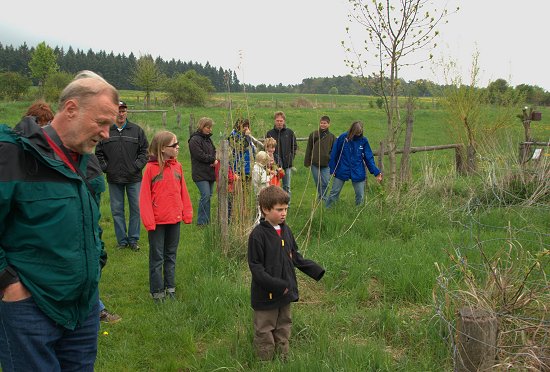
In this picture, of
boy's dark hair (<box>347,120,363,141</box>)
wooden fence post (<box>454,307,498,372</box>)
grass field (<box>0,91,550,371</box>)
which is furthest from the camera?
boy's dark hair (<box>347,120,363,141</box>)

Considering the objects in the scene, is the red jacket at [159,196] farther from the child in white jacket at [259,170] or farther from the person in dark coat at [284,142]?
the person in dark coat at [284,142]

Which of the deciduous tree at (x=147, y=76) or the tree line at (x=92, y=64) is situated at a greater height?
the tree line at (x=92, y=64)

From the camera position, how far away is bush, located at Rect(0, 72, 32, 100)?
40.6 metres

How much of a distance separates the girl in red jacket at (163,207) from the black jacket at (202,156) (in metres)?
2.62

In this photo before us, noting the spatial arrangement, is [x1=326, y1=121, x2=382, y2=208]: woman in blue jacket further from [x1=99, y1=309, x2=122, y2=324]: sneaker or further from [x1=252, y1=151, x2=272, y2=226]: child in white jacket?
[x1=99, y1=309, x2=122, y2=324]: sneaker

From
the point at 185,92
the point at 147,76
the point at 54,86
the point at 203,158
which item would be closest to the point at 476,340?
the point at 203,158

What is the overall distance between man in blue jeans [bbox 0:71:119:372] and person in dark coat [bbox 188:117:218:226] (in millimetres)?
5291

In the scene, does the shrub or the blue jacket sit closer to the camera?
the blue jacket

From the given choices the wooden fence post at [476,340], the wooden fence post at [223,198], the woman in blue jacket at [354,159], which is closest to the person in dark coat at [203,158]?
the wooden fence post at [223,198]

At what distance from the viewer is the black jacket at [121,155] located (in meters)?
6.67

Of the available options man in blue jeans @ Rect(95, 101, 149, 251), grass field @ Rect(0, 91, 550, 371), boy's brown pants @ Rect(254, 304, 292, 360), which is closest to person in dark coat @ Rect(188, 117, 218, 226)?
grass field @ Rect(0, 91, 550, 371)

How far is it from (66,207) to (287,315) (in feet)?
6.63

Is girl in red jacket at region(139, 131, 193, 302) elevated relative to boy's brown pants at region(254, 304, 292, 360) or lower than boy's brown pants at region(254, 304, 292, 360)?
elevated

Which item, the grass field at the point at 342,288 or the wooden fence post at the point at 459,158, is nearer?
the grass field at the point at 342,288
